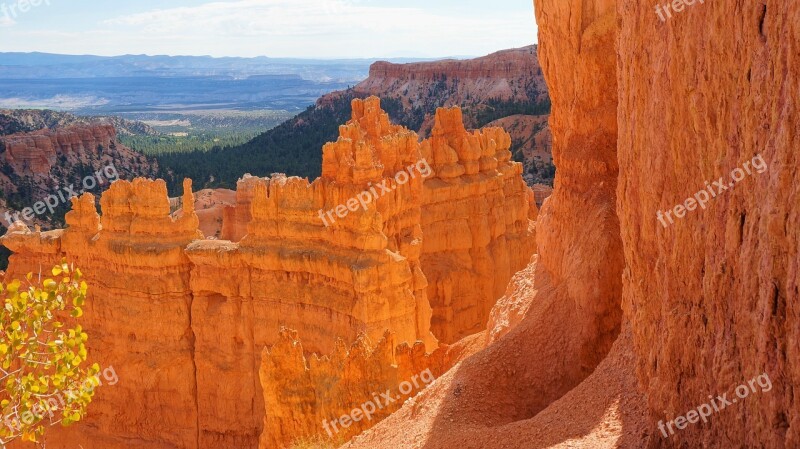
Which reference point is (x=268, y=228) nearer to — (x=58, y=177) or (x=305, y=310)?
(x=305, y=310)

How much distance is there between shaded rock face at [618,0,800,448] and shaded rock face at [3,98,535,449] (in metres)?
8.90

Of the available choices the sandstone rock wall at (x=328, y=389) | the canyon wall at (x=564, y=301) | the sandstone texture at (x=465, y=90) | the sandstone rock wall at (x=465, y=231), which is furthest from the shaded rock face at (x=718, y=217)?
the sandstone texture at (x=465, y=90)

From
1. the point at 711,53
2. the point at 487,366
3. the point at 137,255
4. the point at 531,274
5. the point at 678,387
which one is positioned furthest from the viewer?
the point at 137,255

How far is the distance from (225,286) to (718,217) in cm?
1319

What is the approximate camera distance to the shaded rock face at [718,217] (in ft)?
18.7

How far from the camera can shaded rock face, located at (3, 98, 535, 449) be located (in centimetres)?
1681

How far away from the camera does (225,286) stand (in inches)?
714

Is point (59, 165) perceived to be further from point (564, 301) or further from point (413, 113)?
point (564, 301)

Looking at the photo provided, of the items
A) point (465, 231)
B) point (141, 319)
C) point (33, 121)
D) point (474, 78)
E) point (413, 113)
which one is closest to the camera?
A: point (141, 319)

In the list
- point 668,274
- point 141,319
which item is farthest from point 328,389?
point 668,274

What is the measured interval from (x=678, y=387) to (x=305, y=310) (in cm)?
1120

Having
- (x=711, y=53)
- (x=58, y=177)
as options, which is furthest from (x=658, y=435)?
(x=58, y=177)

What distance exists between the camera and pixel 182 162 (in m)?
79.9

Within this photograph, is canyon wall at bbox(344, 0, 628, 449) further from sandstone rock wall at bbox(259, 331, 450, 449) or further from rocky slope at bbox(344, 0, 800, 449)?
sandstone rock wall at bbox(259, 331, 450, 449)
